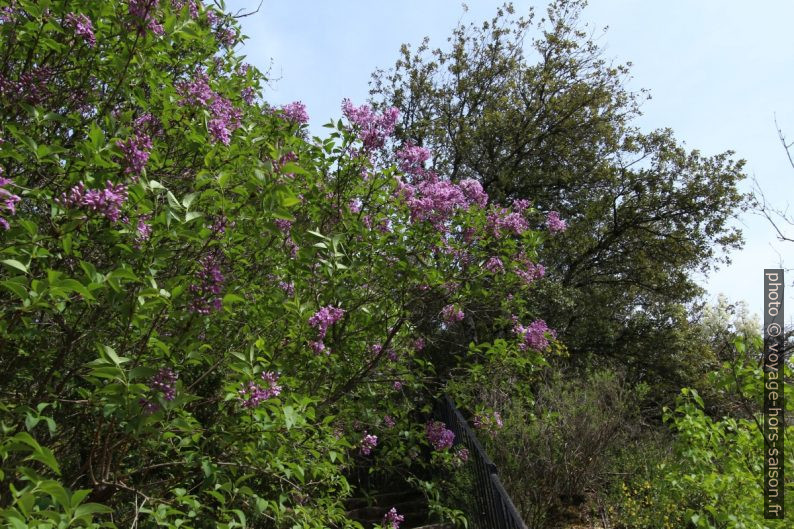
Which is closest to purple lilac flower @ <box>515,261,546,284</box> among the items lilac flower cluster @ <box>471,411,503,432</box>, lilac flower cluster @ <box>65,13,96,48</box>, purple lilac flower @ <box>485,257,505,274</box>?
purple lilac flower @ <box>485,257,505,274</box>

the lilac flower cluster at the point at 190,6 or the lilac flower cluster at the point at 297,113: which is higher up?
the lilac flower cluster at the point at 190,6

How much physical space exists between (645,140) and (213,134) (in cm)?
1260

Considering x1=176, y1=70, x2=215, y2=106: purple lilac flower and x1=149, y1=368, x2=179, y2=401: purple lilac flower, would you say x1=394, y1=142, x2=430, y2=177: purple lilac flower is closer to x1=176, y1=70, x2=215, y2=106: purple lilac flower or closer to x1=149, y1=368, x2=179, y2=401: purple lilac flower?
x1=176, y1=70, x2=215, y2=106: purple lilac flower

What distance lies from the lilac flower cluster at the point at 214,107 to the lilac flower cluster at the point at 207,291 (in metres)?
0.70

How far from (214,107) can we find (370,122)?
121cm

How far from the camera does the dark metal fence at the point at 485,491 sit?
183 inches

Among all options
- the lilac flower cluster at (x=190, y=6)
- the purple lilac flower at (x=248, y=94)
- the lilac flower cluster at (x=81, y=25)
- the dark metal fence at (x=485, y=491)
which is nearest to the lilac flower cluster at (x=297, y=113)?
the purple lilac flower at (x=248, y=94)

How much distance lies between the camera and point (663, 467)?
4.88m

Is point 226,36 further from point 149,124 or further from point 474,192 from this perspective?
point 474,192

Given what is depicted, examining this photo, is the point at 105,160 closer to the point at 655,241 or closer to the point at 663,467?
the point at 663,467

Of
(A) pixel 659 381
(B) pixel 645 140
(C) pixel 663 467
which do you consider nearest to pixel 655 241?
(B) pixel 645 140

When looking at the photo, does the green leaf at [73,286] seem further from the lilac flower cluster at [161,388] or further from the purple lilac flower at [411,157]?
the purple lilac flower at [411,157]

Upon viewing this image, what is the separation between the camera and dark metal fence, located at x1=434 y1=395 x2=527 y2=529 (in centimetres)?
464

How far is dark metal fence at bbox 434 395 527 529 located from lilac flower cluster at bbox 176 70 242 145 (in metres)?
3.71
